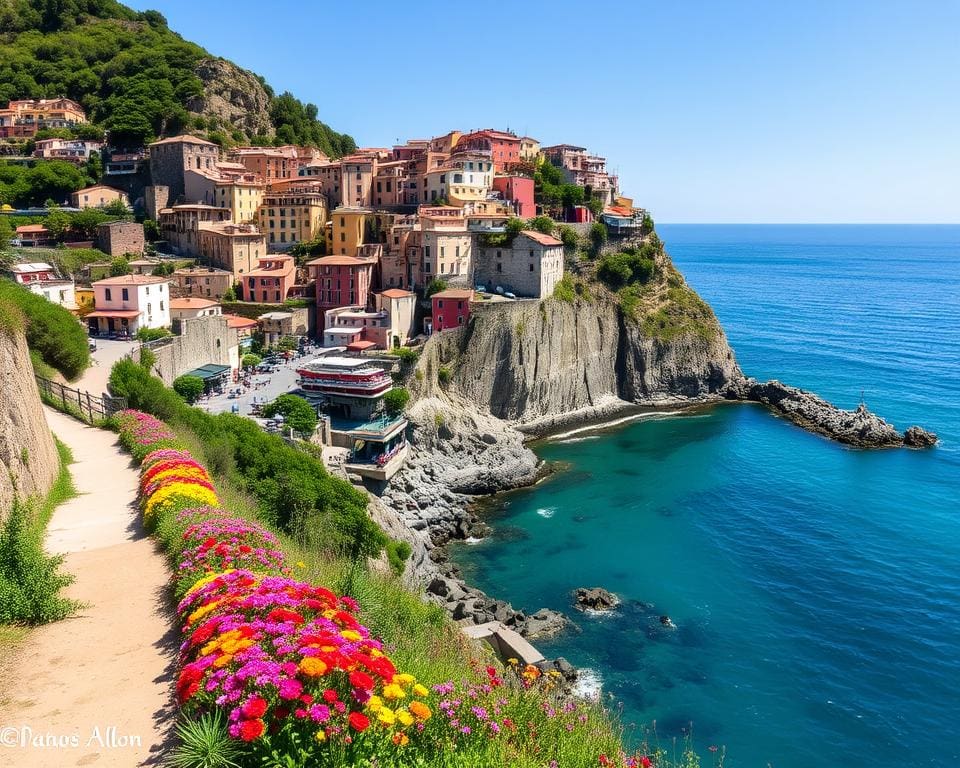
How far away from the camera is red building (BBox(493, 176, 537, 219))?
5984 cm

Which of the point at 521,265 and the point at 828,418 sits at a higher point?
the point at 521,265

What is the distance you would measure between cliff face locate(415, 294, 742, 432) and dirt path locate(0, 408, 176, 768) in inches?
1171

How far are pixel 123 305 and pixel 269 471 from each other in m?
21.2

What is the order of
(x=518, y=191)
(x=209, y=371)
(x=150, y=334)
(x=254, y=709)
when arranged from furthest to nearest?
1. (x=518, y=191)
2. (x=150, y=334)
3. (x=209, y=371)
4. (x=254, y=709)

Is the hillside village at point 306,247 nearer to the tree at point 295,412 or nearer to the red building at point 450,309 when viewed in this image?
the red building at point 450,309

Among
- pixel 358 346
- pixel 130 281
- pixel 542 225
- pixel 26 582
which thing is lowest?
pixel 358 346

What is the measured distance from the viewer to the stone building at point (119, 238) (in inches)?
2008

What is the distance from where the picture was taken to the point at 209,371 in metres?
35.7

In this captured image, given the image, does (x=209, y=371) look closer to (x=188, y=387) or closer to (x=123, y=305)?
(x=188, y=387)

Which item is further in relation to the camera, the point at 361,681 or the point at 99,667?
the point at 99,667

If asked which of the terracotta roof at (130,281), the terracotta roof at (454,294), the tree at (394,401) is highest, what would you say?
the terracotta roof at (130,281)

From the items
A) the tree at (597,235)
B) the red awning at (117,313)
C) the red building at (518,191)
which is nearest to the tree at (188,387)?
the red awning at (117,313)

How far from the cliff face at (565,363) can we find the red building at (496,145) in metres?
18.6

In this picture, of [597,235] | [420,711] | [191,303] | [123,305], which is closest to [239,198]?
[191,303]
